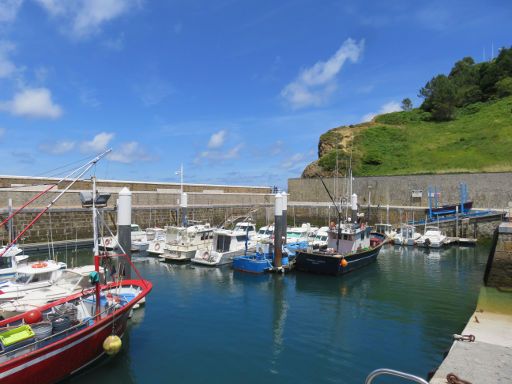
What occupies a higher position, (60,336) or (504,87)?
(504,87)

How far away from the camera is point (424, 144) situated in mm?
61594

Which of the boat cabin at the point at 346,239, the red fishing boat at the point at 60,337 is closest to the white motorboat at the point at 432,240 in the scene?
the boat cabin at the point at 346,239

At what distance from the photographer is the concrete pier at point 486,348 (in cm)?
761

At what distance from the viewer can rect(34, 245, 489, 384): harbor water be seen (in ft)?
35.0

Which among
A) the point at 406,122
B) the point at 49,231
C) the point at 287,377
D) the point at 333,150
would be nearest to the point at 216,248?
the point at 49,231

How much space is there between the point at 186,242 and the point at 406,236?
21038 mm

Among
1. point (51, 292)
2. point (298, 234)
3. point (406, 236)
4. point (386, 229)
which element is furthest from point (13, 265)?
point (386, 229)

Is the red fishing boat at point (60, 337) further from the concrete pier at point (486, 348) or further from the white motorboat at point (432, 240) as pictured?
the white motorboat at point (432, 240)

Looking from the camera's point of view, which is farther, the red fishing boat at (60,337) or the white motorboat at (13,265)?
the white motorboat at (13,265)

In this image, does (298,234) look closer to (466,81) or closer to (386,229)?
(386,229)

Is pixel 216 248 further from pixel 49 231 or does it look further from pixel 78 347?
pixel 78 347

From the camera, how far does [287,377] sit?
1028 cm

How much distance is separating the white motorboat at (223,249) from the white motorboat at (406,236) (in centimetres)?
1688

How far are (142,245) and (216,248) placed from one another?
7267 mm
